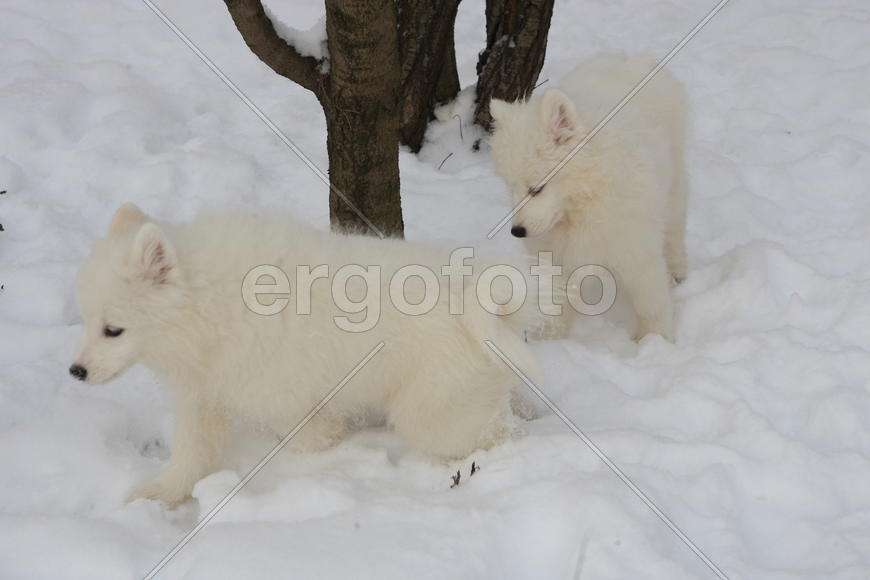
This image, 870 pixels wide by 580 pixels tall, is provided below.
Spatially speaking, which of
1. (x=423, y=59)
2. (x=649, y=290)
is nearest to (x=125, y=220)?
(x=649, y=290)

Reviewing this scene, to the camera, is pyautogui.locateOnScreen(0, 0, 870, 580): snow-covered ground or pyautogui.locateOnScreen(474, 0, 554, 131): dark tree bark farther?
pyautogui.locateOnScreen(474, 0, 554, 131): dark tree bark

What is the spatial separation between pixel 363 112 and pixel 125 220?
1.21m

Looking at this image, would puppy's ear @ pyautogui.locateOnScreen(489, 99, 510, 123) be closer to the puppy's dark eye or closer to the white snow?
the white snow

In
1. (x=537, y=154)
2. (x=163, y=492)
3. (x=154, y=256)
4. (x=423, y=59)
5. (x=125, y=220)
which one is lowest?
(x=163, y=492)

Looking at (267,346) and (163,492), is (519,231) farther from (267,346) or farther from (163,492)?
(163,492)

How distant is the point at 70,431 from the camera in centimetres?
318

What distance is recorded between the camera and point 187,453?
305 centimetres

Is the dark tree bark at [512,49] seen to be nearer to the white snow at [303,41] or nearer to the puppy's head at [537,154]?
the puppy's head at [537,154]

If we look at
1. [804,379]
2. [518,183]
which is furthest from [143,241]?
[804,379]

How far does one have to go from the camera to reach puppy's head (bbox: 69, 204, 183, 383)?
2752 millimetres

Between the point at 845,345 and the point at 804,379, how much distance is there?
1.28ft

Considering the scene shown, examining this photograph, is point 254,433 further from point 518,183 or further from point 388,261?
point 518,183

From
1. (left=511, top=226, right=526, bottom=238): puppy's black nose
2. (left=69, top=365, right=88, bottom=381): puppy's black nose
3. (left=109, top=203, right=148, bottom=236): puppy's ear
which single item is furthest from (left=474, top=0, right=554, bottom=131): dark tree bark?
(left=69, top=365, right=88, bottom=381): puppy's black nose

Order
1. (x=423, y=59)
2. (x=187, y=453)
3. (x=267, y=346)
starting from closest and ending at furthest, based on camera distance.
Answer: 1. (x=267, y=346)
2. (x=187, y=453)
3. (x=423, y=59)
